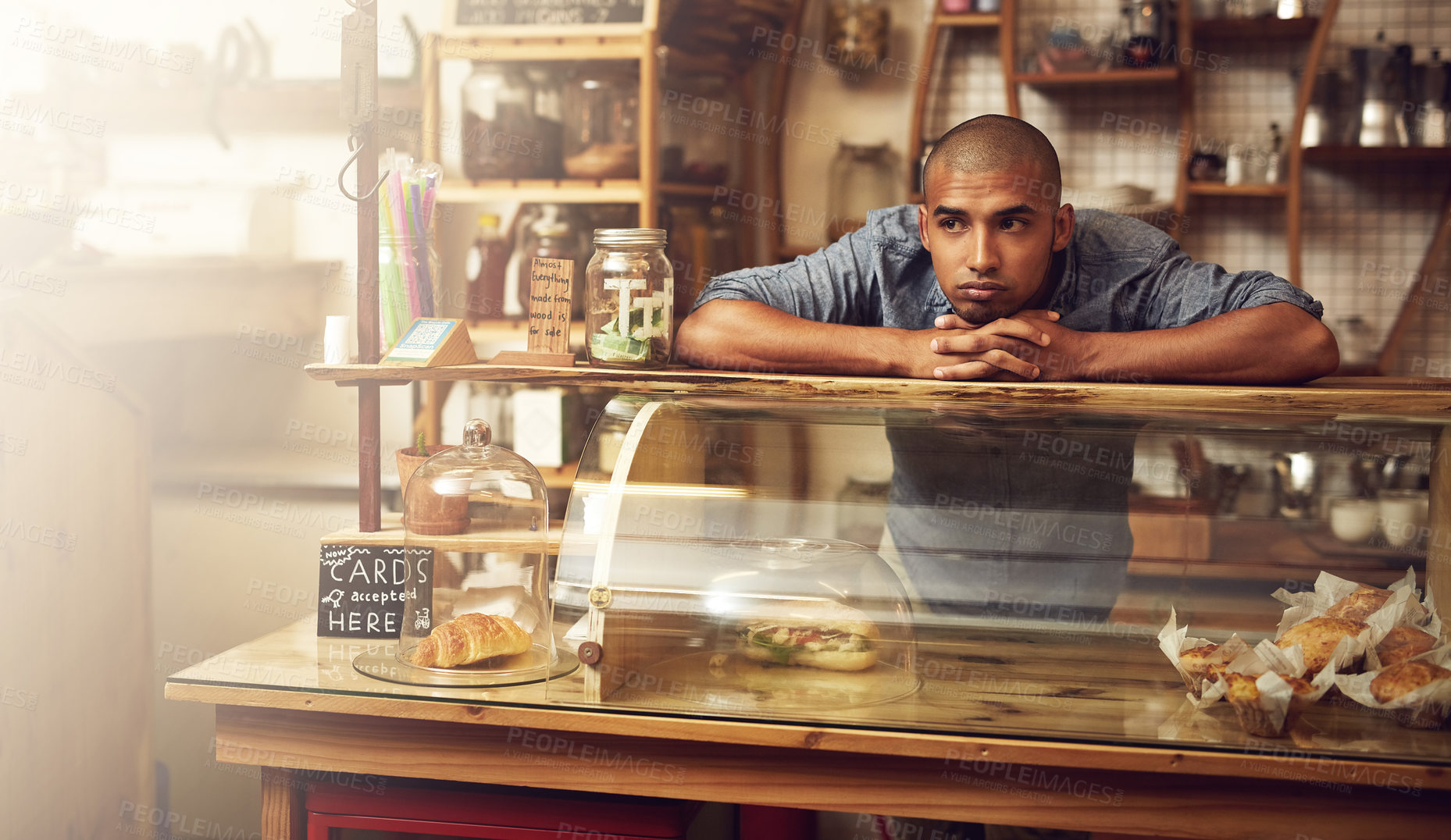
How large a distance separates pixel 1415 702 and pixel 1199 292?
2.63 ft

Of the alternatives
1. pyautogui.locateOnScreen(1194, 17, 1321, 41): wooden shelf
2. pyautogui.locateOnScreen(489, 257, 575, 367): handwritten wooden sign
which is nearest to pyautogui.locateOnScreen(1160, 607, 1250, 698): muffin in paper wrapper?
pyautogui.locateOnScreen(489, 257, 575, 367): handwritten wooden sign

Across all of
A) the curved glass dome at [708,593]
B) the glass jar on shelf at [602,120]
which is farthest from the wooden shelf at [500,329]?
the curved glass dome at [708,593]

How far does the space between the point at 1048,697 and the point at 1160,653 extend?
178mm

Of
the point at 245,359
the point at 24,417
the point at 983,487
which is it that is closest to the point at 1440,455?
the point at 983,487

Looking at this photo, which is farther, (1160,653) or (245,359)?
(245,359)

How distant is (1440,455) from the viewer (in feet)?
4.38

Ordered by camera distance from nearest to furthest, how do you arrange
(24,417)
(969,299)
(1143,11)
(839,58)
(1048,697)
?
(1048,697)
(969,299)
(24,417)
(1143,11)
(839,58)

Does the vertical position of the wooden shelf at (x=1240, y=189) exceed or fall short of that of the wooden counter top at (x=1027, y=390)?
it exceeds it

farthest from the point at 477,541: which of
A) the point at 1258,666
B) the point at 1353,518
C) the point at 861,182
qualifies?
the point at 861,182

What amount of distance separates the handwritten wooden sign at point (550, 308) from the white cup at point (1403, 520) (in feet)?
3.72

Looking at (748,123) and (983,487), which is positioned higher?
(748,123)

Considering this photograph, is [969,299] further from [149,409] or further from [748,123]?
A: [748,123]

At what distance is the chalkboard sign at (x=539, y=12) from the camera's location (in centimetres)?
314

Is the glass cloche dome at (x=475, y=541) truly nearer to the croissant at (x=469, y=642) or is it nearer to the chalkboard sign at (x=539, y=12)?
the croissant at (x=469, y=642)
